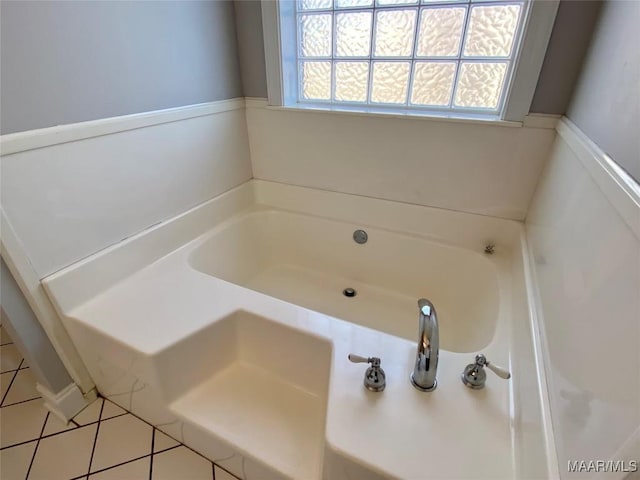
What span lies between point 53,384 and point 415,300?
1569mm

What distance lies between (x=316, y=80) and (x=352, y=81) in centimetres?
20

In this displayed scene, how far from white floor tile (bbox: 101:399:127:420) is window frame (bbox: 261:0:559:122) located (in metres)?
1.52

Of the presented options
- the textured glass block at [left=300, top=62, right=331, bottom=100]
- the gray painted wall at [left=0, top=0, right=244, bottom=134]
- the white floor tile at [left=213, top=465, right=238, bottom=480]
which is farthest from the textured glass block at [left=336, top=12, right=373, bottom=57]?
the white floor tile at [left=213, top=465, right=238, bottom=480]

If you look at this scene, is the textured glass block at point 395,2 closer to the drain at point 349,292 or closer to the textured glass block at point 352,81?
the textured glass block at point 352,81

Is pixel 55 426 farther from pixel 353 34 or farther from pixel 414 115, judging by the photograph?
pixel 353 34

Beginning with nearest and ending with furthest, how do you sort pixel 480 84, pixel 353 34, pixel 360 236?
pixel 480 84 < pixel 353 34 < pixel 360 236

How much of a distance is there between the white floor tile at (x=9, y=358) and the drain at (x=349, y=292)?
1.60 meters

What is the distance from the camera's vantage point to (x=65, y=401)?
125 cm

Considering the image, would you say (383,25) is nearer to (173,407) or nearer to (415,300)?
(415,300)

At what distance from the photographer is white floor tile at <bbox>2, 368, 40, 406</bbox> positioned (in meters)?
1.38

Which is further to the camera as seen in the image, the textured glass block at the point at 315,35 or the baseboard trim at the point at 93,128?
the textured glass block at the point at 315,35

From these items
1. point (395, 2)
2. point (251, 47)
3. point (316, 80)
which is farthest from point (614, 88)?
point (251, 47)

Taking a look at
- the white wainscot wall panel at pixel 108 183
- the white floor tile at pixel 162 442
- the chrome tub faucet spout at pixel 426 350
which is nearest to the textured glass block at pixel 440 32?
the white wainscot wall panel at pixel 108 183

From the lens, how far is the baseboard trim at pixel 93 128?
94cm
